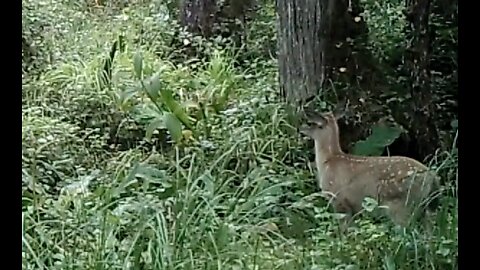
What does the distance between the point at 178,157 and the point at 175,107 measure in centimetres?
77

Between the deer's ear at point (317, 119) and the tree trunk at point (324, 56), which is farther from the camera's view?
the tree trunk at point (324, 56)

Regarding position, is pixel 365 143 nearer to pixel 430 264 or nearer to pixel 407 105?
pixel 407 105

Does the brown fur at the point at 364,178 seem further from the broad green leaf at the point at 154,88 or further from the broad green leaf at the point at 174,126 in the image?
the broad green leaf at the point at 154,88

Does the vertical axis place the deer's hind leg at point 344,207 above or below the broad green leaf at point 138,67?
below

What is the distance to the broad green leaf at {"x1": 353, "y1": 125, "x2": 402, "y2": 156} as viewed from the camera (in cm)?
570

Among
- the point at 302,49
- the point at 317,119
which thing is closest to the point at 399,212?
the point at 317,119

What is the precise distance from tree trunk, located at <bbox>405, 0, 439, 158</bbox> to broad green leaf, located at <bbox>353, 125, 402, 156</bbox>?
222mm

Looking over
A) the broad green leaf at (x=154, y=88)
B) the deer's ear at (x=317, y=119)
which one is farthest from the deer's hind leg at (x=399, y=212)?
the broad green leaf at (x=154, y=88)

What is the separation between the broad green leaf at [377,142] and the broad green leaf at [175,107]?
1.11 metres

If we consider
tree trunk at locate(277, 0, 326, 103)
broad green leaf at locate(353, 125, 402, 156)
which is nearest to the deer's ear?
A: broad green leaf at locate(353, 125, 402, 156)

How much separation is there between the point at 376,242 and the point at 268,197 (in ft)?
2.72

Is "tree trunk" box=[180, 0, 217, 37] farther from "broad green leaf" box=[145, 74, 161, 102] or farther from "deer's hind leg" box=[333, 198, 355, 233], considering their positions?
"deer's hind leg" box=[333, 198, 355, 233]

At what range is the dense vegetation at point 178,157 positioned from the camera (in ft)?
12.9

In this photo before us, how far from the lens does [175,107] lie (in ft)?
20.1
